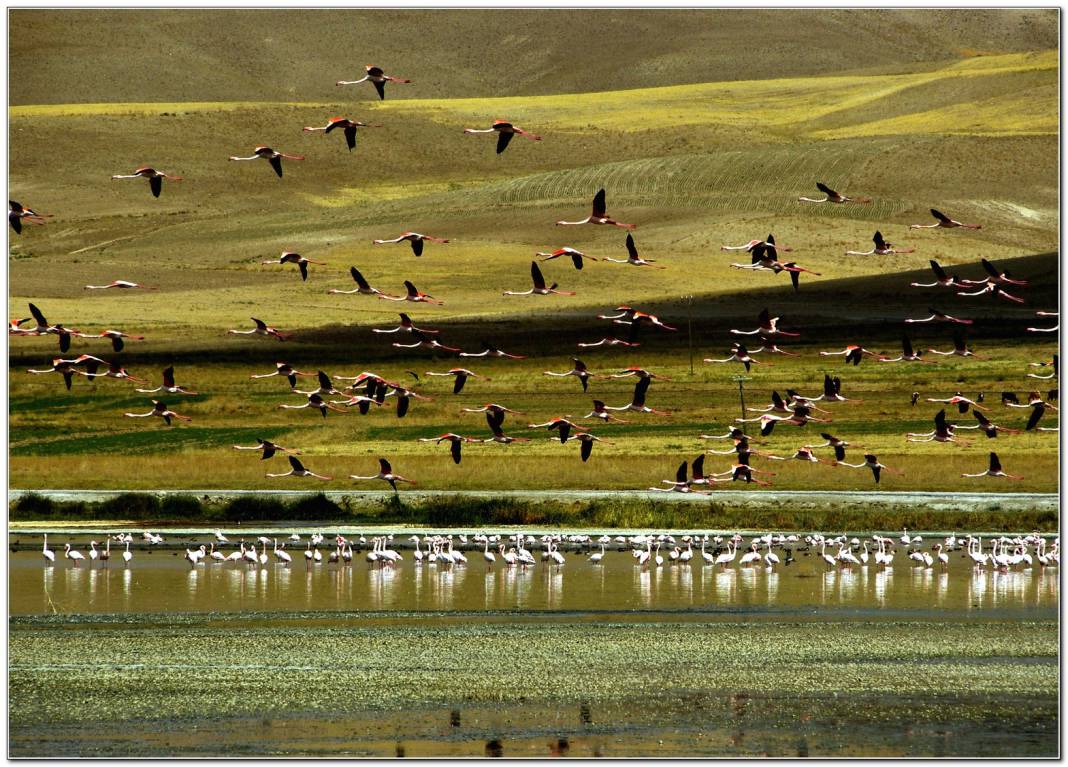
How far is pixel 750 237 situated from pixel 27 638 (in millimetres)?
139949

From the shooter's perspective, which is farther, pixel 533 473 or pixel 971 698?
pixel 533 473

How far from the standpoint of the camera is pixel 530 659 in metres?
31.3

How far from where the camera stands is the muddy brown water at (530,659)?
80.6 feet

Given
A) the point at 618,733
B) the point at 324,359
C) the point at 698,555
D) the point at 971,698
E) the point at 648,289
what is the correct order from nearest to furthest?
the point at 618,733
the point at 971,698
the point at 698,555
the point at 324,359
the point at 648,289

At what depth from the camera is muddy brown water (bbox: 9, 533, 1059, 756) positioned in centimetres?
2458

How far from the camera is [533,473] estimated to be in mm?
61844

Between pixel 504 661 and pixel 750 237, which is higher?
pixel 750 237

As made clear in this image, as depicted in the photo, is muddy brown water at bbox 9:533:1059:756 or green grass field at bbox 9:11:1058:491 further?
green grass field at bbox 9:11:1058:491

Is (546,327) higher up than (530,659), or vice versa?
(546,327)

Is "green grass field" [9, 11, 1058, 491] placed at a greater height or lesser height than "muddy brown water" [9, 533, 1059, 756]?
greater

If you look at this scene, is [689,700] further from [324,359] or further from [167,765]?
[324,359]

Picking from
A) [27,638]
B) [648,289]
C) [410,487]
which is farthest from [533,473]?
[648,289]

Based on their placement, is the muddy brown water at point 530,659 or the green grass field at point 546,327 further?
the green grass field at point 546,327

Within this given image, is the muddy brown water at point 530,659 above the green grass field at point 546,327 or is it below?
below
